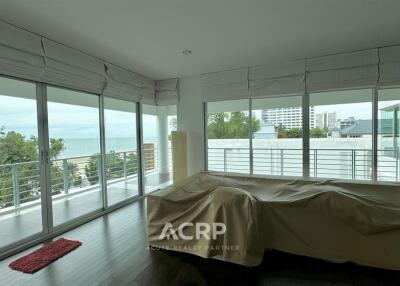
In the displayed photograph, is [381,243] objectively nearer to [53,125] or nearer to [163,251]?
[163,251]

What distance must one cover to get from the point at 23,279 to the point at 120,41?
270 centimetres

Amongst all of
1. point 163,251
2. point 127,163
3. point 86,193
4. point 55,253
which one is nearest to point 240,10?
point 163,251

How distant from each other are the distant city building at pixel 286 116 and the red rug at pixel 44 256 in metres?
3.60

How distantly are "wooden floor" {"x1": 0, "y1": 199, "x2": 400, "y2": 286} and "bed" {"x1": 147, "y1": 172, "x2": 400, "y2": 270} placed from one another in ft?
0.36

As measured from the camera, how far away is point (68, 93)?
11.5ft

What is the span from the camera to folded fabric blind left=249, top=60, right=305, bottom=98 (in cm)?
400

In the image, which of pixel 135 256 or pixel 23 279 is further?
pixel 135 256

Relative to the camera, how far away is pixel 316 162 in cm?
435

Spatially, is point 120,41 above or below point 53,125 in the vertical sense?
above

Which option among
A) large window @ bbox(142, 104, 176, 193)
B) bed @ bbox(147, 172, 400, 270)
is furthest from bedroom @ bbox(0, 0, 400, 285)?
large window @ bbox(142, 104, 176, 193)

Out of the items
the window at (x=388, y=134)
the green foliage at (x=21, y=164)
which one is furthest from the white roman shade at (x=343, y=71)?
the green foliage at (x=21, y=164)

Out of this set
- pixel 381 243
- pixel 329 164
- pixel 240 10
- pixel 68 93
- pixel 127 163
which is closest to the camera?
pixel 381 243

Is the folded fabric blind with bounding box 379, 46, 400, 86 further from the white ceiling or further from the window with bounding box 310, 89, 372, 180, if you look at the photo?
the window with bounding box 310, 89, 372, 180

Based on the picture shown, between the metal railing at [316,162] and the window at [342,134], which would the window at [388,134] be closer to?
the metal railing at [316,162]
